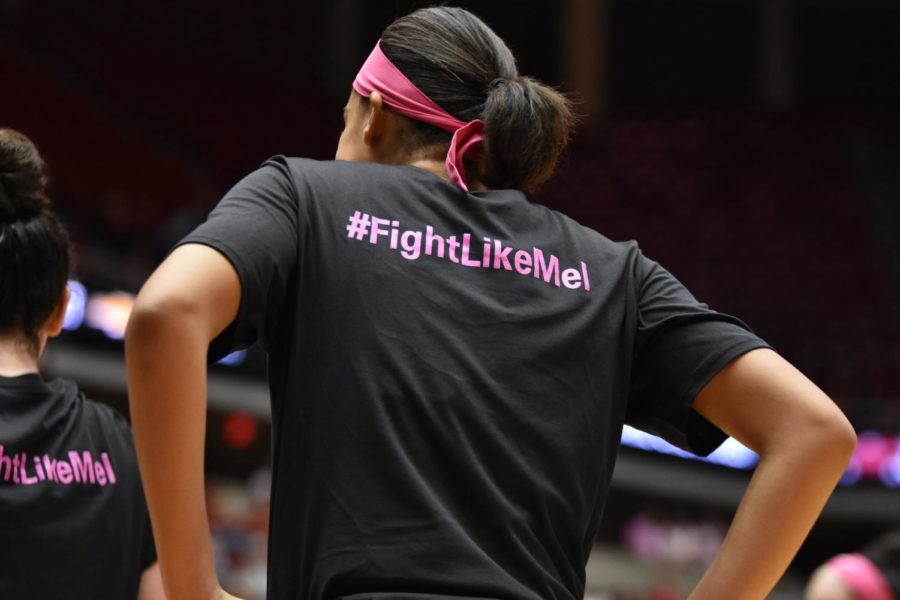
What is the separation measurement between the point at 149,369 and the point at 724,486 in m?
11.7

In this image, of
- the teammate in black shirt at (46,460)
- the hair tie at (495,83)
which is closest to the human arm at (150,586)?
the teammate in black shirt at (46,460)

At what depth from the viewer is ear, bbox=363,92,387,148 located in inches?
62.6

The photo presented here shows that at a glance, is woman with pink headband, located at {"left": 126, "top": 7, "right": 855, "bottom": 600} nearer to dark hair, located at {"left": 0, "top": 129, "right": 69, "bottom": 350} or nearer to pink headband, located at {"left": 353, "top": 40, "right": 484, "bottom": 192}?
pink headband, located at {"left": 353, "top": 40, "right": 484, "bottom": 192}

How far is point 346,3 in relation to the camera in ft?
57.5

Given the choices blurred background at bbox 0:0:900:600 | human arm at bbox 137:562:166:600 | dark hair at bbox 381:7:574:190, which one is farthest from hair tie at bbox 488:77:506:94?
blurred background at bbox 0:0:900:600

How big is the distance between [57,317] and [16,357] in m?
0.10

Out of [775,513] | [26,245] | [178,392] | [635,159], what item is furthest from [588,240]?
[635,159]

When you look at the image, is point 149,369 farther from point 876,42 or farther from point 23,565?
point 876,42

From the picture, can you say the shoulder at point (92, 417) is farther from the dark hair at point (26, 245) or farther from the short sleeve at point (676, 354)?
the short sleeve at point (676, 354)

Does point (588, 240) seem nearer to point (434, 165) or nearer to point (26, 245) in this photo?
point (434, 165)

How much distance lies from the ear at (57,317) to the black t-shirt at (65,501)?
89 millimetres

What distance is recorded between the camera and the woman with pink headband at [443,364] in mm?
1304

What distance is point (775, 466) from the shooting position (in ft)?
4.82

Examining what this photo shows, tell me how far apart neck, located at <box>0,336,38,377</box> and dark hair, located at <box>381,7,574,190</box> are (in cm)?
86
